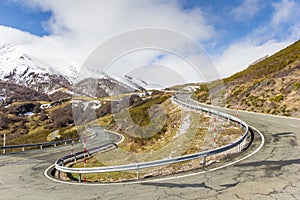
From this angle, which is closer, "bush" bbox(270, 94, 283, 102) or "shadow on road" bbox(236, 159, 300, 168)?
"shadow on road" bbox(236, 159, 300, 168)

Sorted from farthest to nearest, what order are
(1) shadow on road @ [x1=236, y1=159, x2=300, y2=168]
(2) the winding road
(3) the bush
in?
(3) the bush
(1) shadow on road @ [x1=236, y1=159, x2=300, y2=168]
(2) the winding road

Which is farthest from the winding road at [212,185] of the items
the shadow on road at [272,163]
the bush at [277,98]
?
the bush at [277,98]

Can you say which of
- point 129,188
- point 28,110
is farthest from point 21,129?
point 129,188

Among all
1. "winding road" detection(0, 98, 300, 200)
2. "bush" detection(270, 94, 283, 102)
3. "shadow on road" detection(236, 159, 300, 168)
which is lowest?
"winding road" detection(0, 98, 300, 200)

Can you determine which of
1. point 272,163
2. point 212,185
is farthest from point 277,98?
point 212,185

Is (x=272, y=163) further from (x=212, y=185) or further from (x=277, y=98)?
(x=277, y=98)

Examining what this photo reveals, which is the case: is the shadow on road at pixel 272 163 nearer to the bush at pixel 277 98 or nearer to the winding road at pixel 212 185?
the winding road at pixel 212 185

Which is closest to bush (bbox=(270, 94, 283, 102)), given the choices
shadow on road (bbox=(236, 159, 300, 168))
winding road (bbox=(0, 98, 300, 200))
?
winding road (bbox=(0, 98, 300, 200))

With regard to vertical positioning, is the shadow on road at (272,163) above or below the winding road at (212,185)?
above

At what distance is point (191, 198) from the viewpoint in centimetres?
651

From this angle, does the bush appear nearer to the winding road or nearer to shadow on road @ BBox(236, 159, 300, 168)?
the winding road

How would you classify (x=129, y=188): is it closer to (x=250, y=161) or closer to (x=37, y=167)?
(x=250, y=161)

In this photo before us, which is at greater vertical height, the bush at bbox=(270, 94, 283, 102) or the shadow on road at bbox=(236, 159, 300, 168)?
the bush at bbox=(270, 94, 283, 102)

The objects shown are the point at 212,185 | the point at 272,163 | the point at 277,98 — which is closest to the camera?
the point at 212,185
